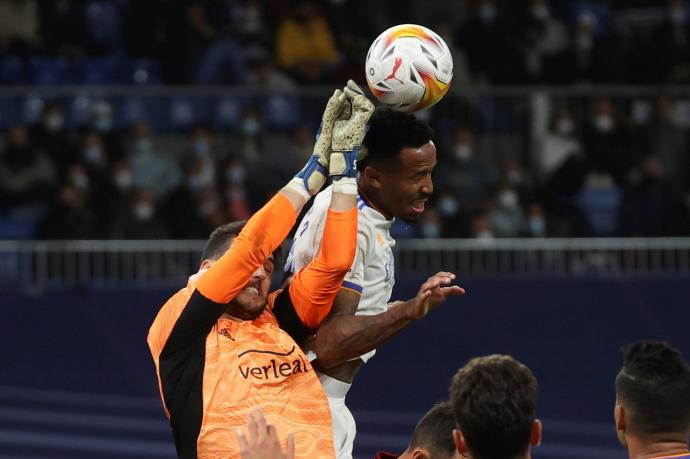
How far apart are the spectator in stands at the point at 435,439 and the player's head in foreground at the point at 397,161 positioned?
3.56 feet

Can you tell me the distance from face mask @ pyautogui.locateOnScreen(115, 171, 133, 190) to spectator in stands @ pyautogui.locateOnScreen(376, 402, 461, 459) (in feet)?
27.4

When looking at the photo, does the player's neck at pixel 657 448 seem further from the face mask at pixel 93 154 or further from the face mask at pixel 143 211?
the face mask at pixel 93 154

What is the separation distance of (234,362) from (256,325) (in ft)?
0.86

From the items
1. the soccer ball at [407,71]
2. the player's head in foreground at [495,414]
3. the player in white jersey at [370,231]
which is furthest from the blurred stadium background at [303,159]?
the player's head in foreground at [495,414]

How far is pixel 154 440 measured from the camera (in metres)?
9.88

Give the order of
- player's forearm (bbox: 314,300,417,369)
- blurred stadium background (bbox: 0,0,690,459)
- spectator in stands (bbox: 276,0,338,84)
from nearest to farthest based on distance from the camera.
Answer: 1. player's forearm (bbox: 314,300,417,369)
2. blurred stadium background (bbox: 0,0,690,459)
3. spectator in stands (bbox: 276,0,338,84)

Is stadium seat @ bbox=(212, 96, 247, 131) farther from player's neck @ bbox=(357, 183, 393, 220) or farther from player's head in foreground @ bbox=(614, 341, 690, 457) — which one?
player's head in foreground @ bbox=(614, 341, 690, 457)

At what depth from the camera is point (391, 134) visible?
17.5 ft

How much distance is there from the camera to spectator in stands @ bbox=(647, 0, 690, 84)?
47.9 feet

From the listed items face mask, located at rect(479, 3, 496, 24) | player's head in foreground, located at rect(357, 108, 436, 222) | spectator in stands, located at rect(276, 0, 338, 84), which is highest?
face mask, located at rect(479, 3, 496, 24)

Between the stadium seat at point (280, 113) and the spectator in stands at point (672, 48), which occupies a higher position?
the spectator in stands at point (672, 48)

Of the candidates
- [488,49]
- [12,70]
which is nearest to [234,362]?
[12,70]

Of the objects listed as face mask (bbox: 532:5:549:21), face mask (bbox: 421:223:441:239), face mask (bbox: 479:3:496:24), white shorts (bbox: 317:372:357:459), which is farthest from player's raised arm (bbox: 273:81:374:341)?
face mask (bbox: 532:5:549:21)

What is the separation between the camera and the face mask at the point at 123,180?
12.5m
